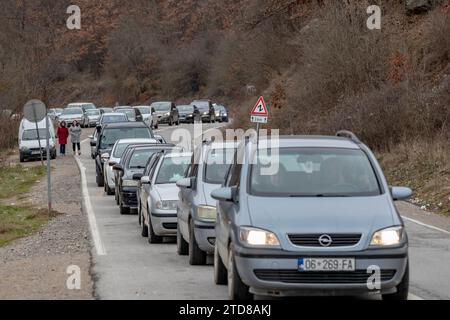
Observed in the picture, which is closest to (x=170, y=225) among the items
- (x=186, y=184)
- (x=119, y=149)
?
(x=186, y=184)

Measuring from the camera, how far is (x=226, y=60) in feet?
284

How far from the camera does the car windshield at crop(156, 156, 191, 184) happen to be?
18.9 m

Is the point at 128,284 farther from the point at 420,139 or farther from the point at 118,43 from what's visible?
the point at 118,43

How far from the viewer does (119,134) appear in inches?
1428

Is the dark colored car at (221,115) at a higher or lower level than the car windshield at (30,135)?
lower

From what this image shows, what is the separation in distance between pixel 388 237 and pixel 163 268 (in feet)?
15.4

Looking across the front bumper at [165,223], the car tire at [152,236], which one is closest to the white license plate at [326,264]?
the front bumper at [165,223]

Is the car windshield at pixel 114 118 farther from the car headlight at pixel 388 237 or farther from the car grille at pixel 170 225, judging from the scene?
the car headlight at pixel 388 237

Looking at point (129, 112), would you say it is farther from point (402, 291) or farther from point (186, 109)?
point (402, 291)

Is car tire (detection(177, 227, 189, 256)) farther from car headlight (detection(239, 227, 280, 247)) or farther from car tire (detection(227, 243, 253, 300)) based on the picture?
car headlight (detection(239, 227, 280, 247))

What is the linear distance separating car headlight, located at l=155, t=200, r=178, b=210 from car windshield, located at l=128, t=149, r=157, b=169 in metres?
8.42

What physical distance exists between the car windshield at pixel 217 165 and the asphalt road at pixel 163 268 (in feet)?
3.92

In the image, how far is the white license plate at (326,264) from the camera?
9.89 meters

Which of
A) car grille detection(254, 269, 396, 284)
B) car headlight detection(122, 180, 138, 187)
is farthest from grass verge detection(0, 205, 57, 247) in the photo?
car grille detection(254, 269, 396, 284)
